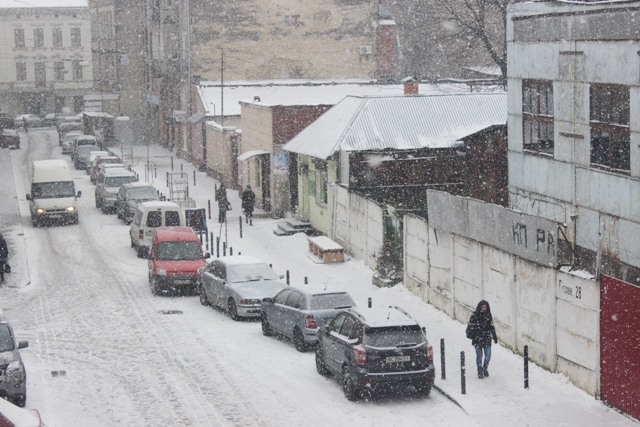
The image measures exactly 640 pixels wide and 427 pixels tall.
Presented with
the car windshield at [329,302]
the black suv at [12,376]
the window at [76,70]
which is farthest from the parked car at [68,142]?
the black suv at [12,376]

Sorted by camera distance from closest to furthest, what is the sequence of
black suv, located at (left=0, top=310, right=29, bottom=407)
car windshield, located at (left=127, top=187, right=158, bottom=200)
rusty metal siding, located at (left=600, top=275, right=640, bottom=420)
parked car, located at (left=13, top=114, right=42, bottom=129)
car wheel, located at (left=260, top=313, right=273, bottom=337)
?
rusty metal siding, located at (left=600, top=275, right=640, bottom=420), black suv, located at (left=0, top=310, right=29, bottom=407), car wheel, located at (left=260, top=313, right=273, bottom=337), car windshield, located at (left=127, top=187, right=158, bottom=200), parked car, located at (left=13, top=114, right=42, bottom=129)

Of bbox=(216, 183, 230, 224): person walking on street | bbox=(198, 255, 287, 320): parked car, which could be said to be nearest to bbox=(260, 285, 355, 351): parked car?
bbox=(198, 255, 287, 320): parked car

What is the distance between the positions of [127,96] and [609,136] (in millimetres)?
71770

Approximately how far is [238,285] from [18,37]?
307 feet

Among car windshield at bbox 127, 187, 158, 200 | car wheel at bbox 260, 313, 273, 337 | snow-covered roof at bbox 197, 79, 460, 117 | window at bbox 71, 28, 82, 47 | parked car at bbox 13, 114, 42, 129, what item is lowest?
car wheel at bbox 260, 313, 273, 337

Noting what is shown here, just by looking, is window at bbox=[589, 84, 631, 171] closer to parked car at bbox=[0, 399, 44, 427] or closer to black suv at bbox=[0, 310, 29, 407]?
black suv at bbox=[0, 310, 29, 407]

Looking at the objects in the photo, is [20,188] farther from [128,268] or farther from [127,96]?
[127,96]

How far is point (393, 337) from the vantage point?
59.8 feet

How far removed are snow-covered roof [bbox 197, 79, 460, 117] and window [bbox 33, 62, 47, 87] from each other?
55393 millimetres

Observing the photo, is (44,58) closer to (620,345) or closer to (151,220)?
(151,220)

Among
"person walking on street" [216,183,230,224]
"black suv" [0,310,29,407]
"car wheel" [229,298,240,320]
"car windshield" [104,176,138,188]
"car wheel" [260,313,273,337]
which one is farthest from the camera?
"car windshield" [104,176,138,188]

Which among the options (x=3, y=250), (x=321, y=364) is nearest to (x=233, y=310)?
(x=321, y=364)

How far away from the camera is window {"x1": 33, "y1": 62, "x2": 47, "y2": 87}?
371ft

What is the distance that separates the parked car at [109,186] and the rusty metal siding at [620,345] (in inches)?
1219
